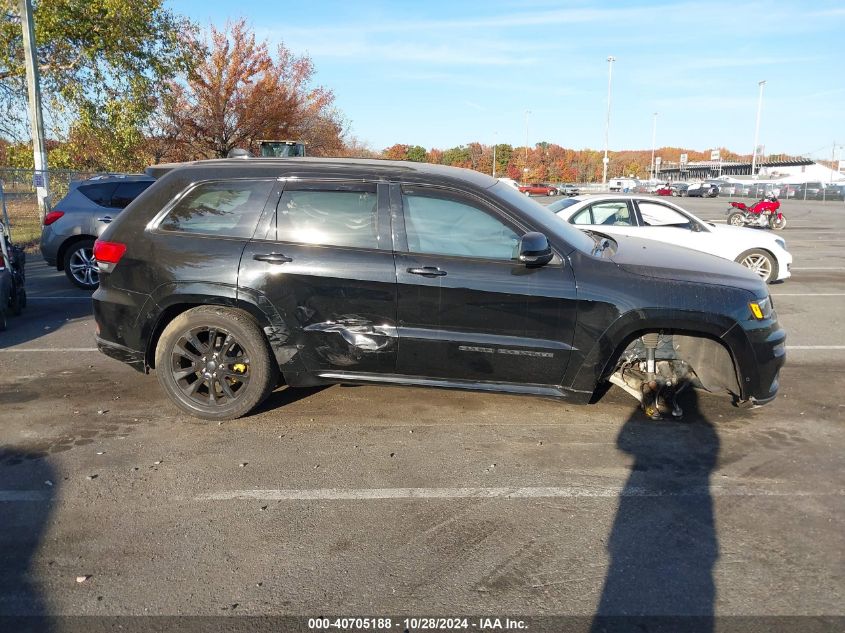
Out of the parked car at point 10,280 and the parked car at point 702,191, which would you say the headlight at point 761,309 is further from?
the parked car at point 702,191

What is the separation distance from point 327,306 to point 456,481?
4.95 feet

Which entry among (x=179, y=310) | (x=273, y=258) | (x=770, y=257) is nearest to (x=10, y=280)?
(x=179, y=310)

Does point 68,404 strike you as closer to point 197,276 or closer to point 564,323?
point 197,276

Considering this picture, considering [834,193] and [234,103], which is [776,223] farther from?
[834,193]

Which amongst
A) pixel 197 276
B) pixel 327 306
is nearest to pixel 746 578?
pixel 327 306

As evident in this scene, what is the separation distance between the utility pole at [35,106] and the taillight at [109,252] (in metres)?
11.8

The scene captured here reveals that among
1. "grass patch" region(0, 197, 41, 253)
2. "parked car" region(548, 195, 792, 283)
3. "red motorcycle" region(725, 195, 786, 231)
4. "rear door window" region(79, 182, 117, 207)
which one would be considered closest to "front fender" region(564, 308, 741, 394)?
"parked car" region(548, 195, 792, 283)

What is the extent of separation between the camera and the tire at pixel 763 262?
10.6m

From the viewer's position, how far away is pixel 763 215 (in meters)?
22.5

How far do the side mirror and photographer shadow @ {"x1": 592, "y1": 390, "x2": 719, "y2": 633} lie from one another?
4.50 feet

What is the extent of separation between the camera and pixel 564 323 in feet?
14.7

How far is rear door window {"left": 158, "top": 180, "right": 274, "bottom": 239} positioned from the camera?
4.79 meters

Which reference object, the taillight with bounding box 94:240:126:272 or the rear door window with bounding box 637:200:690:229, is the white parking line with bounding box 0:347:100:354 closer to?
the taillight with bounding box 94:240:126:272


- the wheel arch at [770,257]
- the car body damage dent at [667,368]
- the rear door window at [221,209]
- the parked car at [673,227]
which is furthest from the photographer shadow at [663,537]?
the wheel arch at [770,257]
